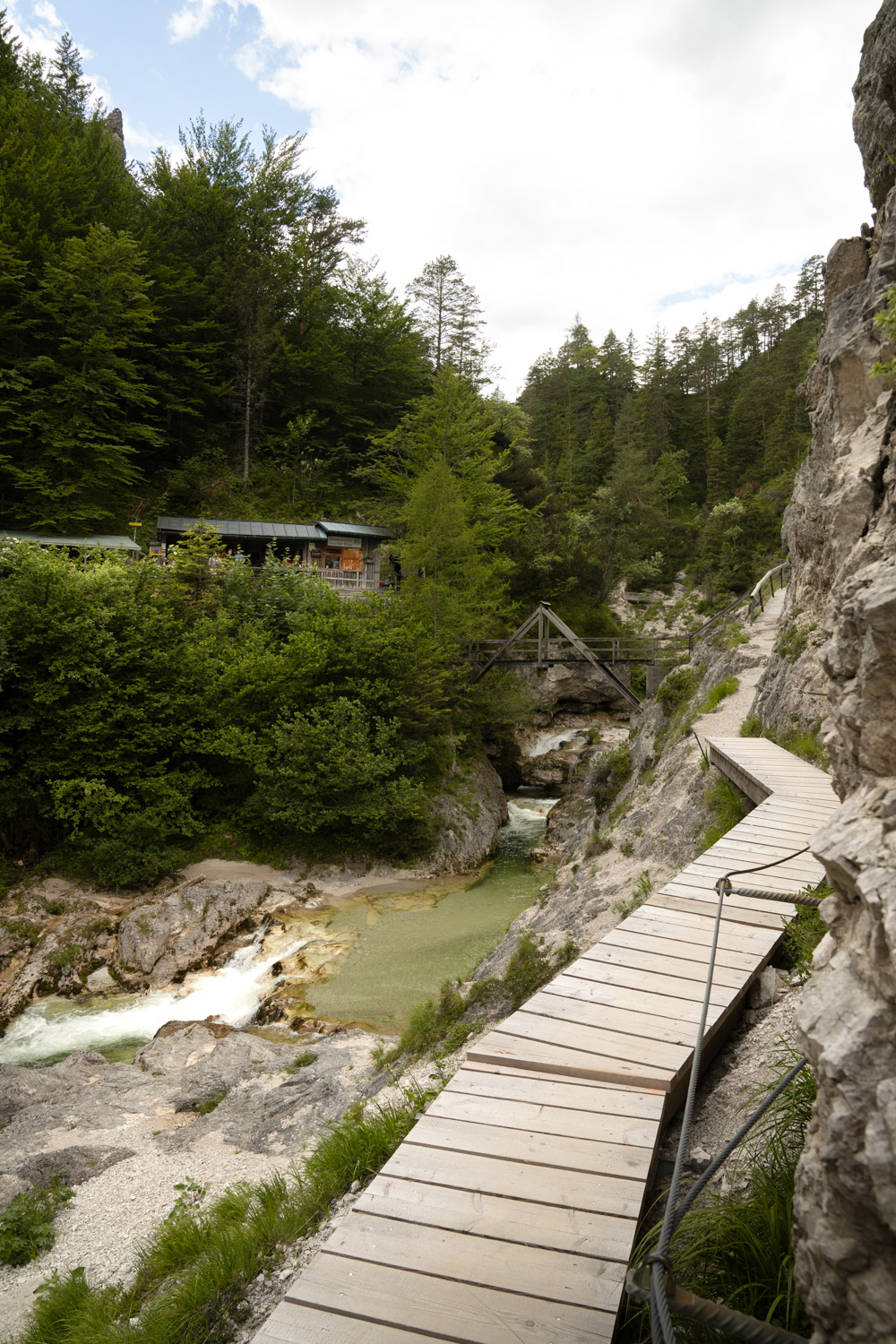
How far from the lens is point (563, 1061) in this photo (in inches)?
138

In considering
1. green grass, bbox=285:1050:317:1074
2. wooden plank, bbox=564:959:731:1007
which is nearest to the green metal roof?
green grass, bbox=285:1050:317:1074

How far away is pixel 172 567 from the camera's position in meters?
19.3

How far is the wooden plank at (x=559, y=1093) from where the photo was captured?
3154mm

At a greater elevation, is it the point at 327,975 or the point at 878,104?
the point at 878,104

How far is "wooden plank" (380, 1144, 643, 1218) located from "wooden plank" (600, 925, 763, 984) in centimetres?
191

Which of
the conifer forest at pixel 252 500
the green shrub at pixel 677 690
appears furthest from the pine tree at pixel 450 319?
the green shrub at pixel 677 690

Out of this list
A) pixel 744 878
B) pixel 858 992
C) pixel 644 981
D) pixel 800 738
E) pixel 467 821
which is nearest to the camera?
pixel 858 992

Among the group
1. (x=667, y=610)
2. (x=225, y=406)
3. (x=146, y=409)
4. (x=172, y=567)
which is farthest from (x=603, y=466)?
(x=172, y=567)

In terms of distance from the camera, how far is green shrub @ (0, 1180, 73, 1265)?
16.9ft

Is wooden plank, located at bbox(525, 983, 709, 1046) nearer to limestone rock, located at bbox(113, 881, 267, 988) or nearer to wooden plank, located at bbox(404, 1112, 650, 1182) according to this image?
wooden plank, located at bbox(404, 1112, 650, 1182)

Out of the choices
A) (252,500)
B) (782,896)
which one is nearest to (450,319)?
(252,500)

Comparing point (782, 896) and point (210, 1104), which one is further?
point (210, 1104)

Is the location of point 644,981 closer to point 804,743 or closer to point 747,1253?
point 747,1253

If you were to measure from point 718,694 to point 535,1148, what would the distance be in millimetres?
12683
